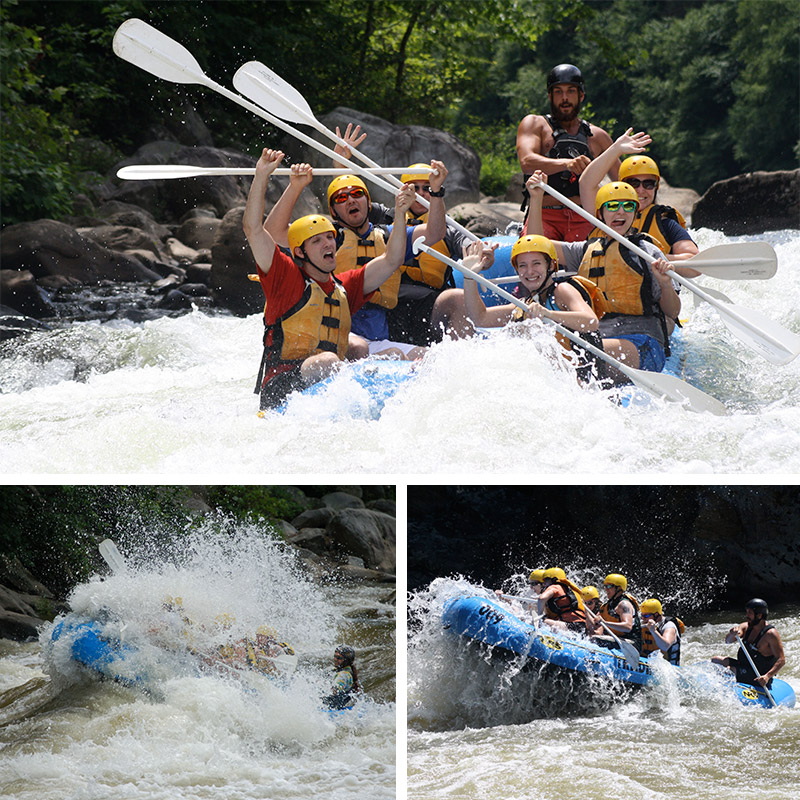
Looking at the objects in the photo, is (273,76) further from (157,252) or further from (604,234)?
(157,252)

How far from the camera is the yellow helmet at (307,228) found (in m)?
4.07

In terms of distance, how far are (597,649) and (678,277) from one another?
1595mm

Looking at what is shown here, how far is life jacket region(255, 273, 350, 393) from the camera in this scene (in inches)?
161

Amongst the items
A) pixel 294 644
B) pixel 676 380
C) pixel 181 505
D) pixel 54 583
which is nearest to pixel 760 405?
pixel 676 380

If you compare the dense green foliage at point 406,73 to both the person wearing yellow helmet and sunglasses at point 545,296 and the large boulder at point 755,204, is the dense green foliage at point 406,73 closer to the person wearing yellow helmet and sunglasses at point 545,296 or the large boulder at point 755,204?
the large boulder at point 755,204

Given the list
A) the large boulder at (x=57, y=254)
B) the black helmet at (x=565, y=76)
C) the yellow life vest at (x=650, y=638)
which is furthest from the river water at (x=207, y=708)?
the large boulder at (x=57, y=254)

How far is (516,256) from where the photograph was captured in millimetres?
4152

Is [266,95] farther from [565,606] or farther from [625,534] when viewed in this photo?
[565,606]

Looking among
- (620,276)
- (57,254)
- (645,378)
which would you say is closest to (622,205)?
(620,276)

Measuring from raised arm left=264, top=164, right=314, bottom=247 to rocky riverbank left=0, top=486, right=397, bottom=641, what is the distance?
116 cm

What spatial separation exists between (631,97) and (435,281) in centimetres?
1749

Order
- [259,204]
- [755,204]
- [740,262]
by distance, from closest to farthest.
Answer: [259,204], [740,262], [755,204]

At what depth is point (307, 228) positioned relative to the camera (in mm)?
4086

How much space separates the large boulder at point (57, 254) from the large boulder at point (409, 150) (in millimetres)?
3158
